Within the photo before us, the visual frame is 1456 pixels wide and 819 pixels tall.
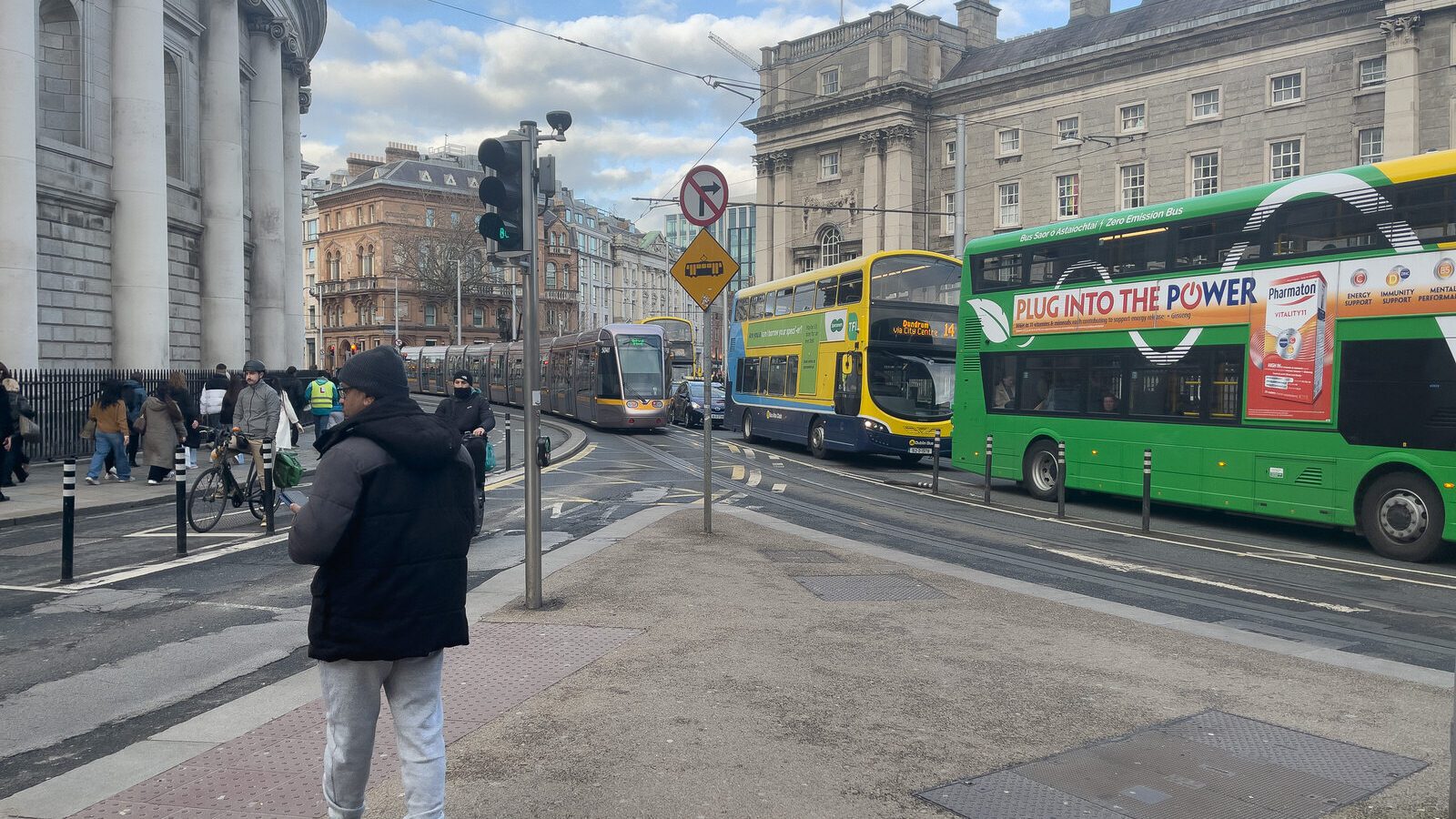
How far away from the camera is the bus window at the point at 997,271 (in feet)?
53.2

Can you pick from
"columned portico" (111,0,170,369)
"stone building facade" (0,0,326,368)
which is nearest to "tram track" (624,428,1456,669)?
"stone building facade" (0,0,326,368)

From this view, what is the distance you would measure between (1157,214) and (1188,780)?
10.9 m

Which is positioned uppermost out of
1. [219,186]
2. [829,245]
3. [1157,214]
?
[829,245]

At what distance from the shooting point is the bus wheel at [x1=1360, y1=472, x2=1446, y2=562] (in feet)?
34.8

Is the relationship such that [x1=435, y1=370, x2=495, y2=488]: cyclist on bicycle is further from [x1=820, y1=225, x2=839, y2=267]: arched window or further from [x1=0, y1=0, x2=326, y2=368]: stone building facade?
[x1=820, y1=225, x2=839, y2=267]: arched window

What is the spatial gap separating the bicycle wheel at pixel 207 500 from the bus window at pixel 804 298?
46.3 ft

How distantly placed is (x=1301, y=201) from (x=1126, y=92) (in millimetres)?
34897

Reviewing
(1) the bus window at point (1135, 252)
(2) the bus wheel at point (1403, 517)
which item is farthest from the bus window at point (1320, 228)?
(2) the bus wheel at point (1403, 517)

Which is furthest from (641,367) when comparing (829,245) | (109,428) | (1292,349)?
(829,245)

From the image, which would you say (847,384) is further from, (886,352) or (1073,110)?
(1073,110)

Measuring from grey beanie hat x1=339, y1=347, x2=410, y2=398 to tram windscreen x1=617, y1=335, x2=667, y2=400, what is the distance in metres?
27.3

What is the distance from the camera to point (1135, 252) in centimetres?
1414

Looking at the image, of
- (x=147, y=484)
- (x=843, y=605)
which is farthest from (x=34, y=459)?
(x=843, y=605)

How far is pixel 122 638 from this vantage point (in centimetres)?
699
